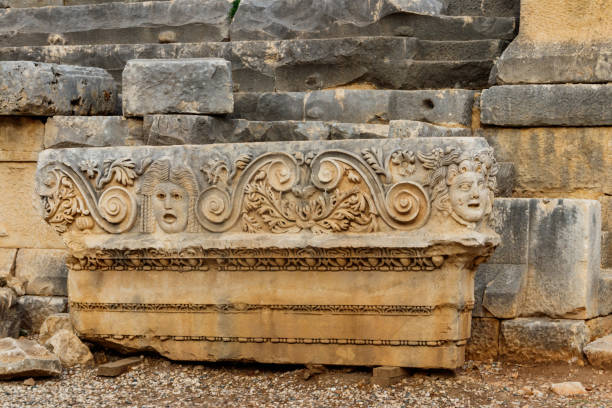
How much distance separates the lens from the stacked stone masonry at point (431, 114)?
5.81 metres

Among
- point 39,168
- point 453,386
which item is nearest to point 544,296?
point 453,386

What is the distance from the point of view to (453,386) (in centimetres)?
546

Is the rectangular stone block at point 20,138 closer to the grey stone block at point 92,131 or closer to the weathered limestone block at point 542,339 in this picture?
the grey stone block at point 92,131

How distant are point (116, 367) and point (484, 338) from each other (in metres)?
2.08

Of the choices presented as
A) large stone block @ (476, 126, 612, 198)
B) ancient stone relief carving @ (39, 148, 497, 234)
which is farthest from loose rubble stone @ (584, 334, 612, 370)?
large stone block @ (476, 126, 612, 198)

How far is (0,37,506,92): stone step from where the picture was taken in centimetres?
725

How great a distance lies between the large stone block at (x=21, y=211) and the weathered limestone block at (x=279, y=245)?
1.26 metres

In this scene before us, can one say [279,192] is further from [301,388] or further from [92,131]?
[92,131]

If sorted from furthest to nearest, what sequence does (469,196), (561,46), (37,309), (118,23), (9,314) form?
(118,23) < (37,309) < (9,314) < (561,46) < (469,196)

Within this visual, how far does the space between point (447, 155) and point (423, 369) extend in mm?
1164

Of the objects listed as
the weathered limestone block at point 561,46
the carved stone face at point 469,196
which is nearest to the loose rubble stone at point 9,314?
the carved stone face at point 469,196

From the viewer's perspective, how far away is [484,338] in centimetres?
588

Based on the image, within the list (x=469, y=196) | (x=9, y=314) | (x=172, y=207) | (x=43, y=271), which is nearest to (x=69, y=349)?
(x=9, y=314)

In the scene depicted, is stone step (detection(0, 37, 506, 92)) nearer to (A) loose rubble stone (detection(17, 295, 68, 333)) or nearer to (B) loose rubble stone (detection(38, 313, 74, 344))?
(A) loose rubble stone (detection(17, 295, 68, 333))
